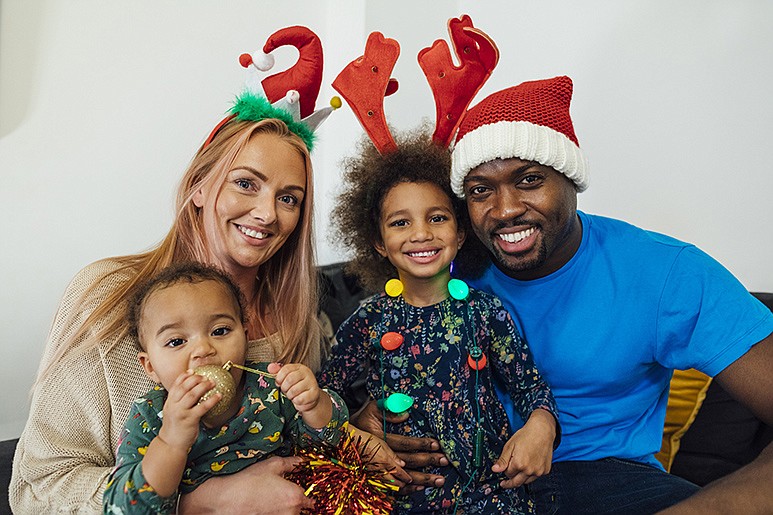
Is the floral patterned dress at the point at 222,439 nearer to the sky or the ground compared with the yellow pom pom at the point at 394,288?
nearer to the ground

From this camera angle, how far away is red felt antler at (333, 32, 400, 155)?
1.98 m

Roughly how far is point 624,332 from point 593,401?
198mm

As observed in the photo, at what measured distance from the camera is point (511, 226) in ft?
5.84

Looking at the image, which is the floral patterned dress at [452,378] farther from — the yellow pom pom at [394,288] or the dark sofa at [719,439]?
the dark sofa at [719,439]

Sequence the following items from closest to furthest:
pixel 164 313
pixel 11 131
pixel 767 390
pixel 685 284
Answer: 1. pixel 164 313
2. pixel 767 390
3. pixel 685 284
4. pixel 11 131

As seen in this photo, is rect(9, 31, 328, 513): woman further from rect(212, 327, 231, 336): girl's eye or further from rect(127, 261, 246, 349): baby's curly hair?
rect(212, 327, 231, 336): girl's eye

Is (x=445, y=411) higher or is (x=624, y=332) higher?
(x=624, y=332)

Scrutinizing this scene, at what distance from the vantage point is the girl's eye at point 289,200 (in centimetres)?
183

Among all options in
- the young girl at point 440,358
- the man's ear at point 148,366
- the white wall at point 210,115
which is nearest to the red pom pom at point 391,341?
the young girl at point 440,358

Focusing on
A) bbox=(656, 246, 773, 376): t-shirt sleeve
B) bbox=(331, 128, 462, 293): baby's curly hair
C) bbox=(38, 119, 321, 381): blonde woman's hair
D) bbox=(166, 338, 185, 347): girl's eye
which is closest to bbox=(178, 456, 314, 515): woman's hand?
bbox=(166, 338, 185, 347): girl's eye

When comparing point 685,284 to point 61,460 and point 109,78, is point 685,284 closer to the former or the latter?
point 61,460

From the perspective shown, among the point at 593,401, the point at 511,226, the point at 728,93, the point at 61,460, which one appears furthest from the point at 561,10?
the point at 61,460

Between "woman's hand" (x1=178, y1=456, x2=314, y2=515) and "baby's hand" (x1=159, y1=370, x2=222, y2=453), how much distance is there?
0.57 ft

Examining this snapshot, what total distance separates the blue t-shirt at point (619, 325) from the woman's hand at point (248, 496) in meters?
0.71
